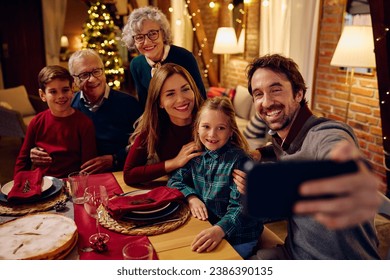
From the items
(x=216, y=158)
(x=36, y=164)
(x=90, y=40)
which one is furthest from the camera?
(x=90, y=40)

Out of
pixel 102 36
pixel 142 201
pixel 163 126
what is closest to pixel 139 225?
pixel 142 201

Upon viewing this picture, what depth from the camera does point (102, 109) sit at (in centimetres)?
178

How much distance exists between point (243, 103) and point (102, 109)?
2373 millimetres

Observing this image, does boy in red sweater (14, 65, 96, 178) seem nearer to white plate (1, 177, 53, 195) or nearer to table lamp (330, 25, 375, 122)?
white plate (1, 177, 53, 195)

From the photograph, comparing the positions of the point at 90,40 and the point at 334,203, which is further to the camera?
the point at 90,40

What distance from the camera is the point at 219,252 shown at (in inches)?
35.4

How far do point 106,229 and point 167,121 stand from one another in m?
0.60

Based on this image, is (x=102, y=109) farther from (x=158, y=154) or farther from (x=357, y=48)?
(x=357, y=48)

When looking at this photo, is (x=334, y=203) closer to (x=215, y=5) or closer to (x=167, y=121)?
(x=167, y=121)

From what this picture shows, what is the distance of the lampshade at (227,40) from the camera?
4094mm

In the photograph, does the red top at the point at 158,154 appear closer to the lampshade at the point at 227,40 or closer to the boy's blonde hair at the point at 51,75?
the boy's blonde hair at the point at 51,75

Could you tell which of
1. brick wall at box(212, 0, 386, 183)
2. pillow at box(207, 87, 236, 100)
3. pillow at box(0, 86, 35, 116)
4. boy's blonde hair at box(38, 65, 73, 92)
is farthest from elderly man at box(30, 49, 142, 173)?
pillow at box(0, 86, 35, 116)

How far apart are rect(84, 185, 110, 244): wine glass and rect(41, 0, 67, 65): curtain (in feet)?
13.0
